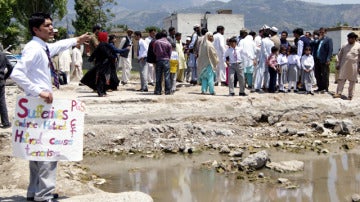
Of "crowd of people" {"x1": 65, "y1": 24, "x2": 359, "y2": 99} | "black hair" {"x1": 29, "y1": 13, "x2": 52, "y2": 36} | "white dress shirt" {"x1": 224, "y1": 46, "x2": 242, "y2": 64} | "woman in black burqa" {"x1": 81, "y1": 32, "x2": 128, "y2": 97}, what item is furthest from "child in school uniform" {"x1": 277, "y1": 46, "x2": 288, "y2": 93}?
"black hair" {"x1": 29, "y1": 13, "x2": 52, "y2": 36}

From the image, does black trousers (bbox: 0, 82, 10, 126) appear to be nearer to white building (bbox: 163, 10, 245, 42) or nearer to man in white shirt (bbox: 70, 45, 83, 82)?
man in white shirt (bbox: 70, 45, 83, 82)

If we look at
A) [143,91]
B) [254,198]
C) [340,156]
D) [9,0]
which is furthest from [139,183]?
[9,0]

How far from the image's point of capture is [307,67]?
12.8 meters

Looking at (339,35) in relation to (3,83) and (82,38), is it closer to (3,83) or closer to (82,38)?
(3,83)

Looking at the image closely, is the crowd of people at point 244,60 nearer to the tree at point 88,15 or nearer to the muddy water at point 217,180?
the muddy water at point 217,180

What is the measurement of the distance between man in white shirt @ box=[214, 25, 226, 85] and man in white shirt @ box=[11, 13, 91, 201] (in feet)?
27.4

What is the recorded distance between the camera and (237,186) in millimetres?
7211

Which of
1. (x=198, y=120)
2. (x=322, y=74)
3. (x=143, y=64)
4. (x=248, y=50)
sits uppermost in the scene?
(x=248, y=50)

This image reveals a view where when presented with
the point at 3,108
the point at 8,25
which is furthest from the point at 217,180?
the point at 8,25

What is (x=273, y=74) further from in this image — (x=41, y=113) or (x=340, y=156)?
(x=41, y=113)

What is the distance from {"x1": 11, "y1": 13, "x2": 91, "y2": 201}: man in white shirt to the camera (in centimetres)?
480

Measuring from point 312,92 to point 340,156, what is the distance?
3827 mm

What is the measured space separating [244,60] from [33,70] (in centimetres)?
864

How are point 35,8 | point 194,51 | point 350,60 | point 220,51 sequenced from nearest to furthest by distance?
point 350,60 → point 220,51 → point 194,51 → point 35,8
